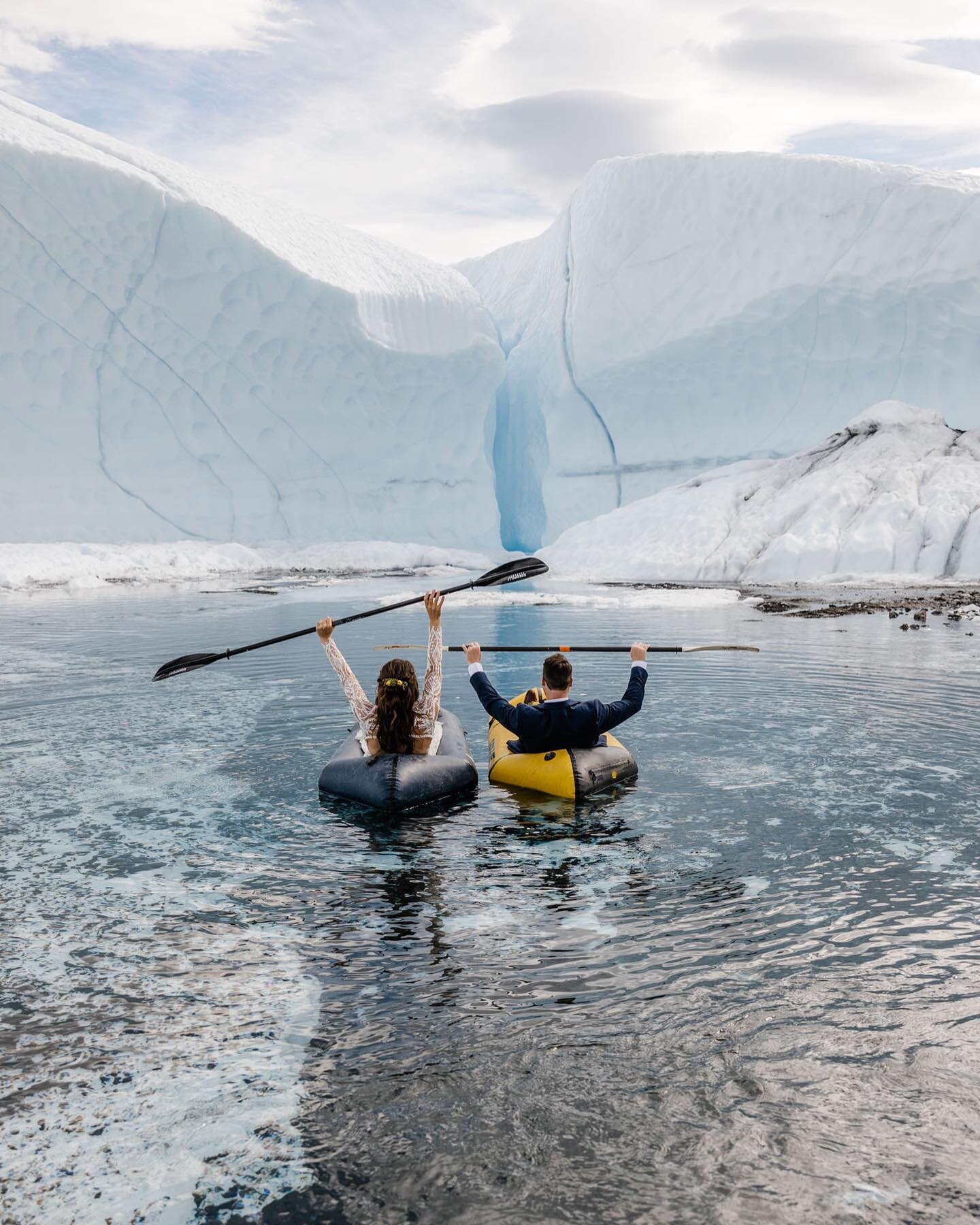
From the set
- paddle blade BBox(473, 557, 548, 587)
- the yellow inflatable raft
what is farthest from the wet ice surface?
paddle blade BBox(473, 557, 548, 587)

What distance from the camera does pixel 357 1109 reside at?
107 inches

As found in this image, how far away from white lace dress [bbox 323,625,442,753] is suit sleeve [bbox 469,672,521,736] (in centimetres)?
22

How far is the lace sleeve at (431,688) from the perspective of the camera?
19.0 ft

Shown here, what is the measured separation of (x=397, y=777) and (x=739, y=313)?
25.7m

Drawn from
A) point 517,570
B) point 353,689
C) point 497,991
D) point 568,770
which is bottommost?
point 497,991

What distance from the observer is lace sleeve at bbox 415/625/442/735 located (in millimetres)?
5793

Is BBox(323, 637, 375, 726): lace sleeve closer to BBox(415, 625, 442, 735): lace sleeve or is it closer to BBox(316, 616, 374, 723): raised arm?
BBox(316, 616, 374, 723): raised arm

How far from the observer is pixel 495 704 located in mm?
5668

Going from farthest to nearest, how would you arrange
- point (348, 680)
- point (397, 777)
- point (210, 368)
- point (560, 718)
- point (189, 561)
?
point (210, 368) → point (189, 561) → point (348, 680) → point (560, 718) → point (397, 777)

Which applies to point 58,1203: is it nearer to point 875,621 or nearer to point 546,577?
point 875,621

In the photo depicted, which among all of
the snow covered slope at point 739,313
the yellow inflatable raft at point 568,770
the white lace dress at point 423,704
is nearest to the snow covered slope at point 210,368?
the snow covered slope at point 739,313

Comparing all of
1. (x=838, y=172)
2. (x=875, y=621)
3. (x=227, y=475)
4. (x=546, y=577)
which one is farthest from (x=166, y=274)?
(x=875, y=621)

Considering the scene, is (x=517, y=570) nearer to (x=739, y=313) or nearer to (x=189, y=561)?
(x=189, y=561)

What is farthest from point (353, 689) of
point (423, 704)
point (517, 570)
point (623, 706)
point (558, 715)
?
point (517, 570)
